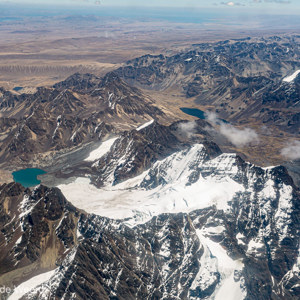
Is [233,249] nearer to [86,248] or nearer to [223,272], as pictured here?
[223,272]

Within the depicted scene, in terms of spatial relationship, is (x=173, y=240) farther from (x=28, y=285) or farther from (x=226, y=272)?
(x=28, y=285)

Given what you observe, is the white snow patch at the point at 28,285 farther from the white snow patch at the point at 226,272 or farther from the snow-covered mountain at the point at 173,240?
the white snow patch at the point at 226,272

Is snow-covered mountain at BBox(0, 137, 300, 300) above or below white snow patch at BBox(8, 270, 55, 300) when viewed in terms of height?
above

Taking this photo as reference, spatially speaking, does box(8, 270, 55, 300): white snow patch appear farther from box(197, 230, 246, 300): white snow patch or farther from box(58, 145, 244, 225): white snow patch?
Result: box(197, 230, 246, 300): white snow patch

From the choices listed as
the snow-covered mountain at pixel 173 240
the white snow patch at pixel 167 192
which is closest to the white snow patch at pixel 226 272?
the snow-covered mountain at pixel 173 240

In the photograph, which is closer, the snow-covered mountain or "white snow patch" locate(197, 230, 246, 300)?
the snow-covered mountain

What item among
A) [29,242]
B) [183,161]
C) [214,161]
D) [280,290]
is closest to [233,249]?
[280,290]

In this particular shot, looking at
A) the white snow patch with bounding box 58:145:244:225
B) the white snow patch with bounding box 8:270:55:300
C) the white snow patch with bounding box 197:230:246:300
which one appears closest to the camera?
the white snow patch with bounding box 8:270:55:300

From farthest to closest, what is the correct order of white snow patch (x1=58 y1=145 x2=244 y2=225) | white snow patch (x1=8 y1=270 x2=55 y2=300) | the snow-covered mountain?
white snow patch (x1=58 y1=145 x2=244 y2=225) < the snow-covered mountain < white snow patch (x1=8 y1=270 x2=55 y2=300)

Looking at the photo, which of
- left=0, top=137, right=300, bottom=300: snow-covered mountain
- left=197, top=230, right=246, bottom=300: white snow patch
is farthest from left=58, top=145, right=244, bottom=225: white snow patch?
left=197, top=230, right=246, bottom=300: white snow patch
